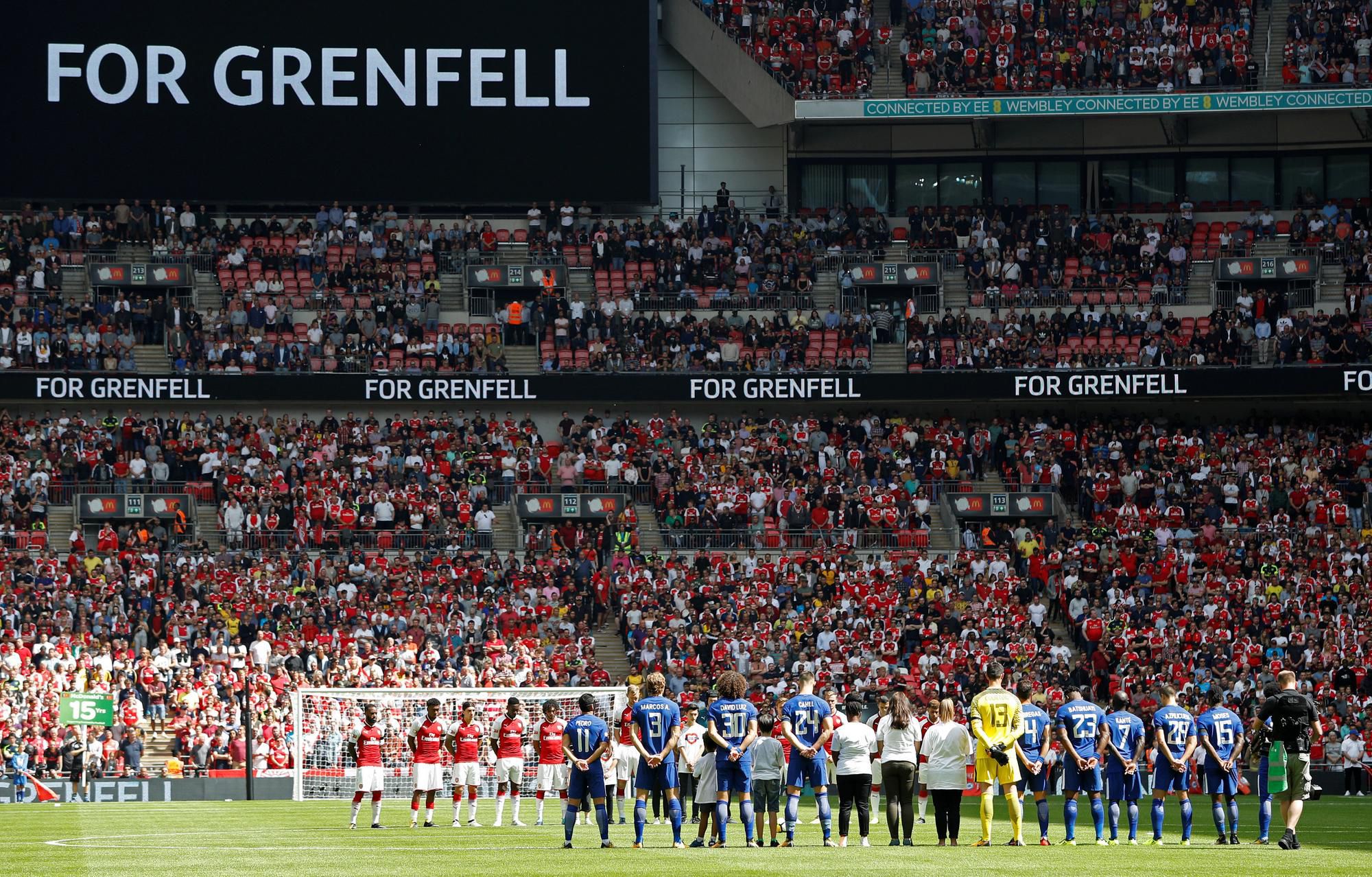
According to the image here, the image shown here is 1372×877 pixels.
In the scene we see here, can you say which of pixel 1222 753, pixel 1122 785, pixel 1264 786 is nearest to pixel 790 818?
pixel 1122 785

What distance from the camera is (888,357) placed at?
4678 cm

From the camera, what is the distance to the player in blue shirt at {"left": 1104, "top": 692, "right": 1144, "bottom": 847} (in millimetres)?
20172

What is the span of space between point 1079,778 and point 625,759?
852cm

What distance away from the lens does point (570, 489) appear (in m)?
44.0

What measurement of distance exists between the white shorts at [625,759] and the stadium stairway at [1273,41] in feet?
93.7

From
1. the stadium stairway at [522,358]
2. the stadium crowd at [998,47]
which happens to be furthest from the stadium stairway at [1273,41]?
the stadium stairway at [522,358]

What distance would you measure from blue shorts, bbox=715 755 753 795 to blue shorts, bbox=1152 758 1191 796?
433 cm

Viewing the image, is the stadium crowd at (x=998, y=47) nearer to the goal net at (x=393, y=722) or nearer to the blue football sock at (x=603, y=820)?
the goal net at (x=393, y=722)

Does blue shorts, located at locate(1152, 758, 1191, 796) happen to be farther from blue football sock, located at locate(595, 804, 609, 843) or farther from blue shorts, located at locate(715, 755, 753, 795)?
blue football sock, located at locate(595, 804, 609, 843)

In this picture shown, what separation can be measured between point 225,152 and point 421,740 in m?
28.7

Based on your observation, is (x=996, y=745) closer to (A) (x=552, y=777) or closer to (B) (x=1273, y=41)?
(A) (x=552, y=777)

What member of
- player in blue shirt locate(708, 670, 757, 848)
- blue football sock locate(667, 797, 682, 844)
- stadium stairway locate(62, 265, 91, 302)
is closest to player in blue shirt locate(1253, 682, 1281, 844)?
player in blue shirt locate(708, 670, 757, 848)

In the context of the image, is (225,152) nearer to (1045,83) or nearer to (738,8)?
(738,8)

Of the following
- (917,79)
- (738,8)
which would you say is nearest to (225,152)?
(738,8)
